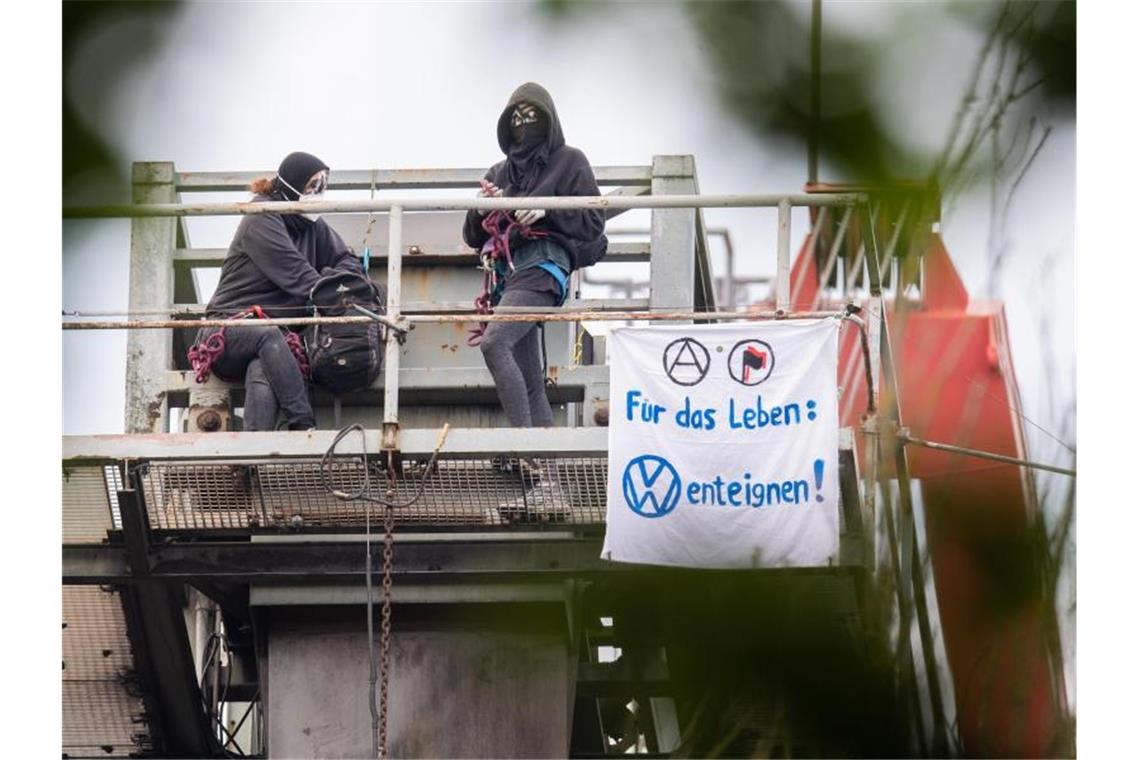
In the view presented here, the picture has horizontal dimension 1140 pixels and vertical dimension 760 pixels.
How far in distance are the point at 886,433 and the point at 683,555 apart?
1.10 m

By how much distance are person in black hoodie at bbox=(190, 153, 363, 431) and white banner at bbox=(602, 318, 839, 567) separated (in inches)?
66.0

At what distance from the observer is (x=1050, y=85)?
2.69 m

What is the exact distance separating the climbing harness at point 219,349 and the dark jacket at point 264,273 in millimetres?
92

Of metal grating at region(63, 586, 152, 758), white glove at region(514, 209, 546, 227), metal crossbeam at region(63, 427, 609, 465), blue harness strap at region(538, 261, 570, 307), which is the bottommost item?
metal grating at region(63, 586, 152, 758)

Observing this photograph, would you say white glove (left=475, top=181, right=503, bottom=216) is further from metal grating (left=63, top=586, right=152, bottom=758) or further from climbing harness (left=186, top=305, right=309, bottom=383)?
metal grating (left=63, top=586, right=152, bottom=758)

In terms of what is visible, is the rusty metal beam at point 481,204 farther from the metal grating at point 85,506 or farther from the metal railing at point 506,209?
the metal grating at point 85,506

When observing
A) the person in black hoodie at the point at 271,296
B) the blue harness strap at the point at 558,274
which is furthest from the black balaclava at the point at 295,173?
the blue harness strap at the point at 558,274

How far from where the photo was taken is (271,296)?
8.83 metres

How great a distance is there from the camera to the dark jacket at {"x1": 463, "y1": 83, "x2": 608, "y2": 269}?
8.56 metres

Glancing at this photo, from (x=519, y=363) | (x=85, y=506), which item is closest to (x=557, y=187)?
(x=519, y=363)

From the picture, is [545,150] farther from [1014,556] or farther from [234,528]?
[1014,556]

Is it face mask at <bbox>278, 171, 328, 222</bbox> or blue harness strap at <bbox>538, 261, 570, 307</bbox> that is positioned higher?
face mask at <bbox>278, 171, 328, 222</bbox>

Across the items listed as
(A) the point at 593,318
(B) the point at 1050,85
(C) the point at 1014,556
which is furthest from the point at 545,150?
(B) the point at 1050,85

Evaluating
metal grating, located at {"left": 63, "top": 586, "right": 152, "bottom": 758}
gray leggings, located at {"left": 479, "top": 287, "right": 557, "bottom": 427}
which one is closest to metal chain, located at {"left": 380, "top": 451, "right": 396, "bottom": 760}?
gray leggings, located at {"left": 479, "top": 287, "right": 557, "bottom": 427}
